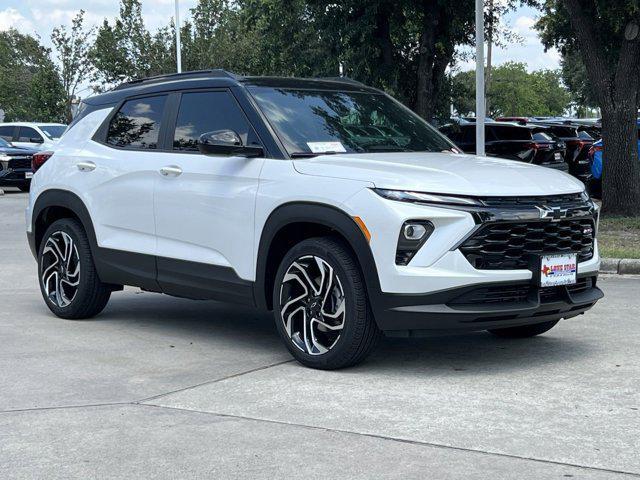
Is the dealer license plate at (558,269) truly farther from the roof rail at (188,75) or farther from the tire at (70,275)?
the tire at (70,275)

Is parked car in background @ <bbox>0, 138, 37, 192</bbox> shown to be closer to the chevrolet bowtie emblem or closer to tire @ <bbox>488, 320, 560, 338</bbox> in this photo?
tire @ <bbox>488, 320, 560, 338</bbox>

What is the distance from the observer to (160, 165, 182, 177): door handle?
7582 millimetres

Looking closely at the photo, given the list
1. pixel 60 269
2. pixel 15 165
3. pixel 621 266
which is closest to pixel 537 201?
pixel 60 269

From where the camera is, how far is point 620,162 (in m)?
17.6

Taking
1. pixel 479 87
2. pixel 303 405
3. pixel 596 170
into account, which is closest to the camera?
pixel 303 405

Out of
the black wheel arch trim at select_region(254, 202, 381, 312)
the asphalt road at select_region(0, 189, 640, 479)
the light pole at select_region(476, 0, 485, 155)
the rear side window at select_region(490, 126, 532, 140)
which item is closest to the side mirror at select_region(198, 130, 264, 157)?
the black wheel arch trim at select_region(254, 202, 381, 312)

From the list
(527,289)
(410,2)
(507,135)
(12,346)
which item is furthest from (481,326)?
(507,135)

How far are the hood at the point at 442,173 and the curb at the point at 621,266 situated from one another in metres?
5.15

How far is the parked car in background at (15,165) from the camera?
28.1 meters

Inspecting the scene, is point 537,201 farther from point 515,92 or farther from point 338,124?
point 515,92

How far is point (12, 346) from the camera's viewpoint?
7629 mm

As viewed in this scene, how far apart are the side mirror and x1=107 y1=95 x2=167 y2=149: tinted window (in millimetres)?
1089

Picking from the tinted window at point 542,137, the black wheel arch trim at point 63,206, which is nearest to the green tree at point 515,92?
the tinted window at point 542,137

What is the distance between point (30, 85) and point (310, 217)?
Answer: 56119 millimetres
